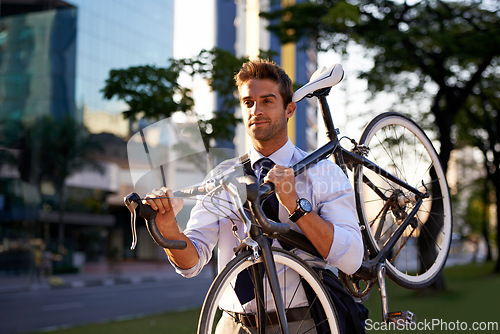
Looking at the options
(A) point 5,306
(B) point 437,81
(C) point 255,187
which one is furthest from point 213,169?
(A) point 5,306

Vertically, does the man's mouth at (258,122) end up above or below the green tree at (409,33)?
below

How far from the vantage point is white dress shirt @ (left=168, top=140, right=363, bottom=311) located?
2.01 meters

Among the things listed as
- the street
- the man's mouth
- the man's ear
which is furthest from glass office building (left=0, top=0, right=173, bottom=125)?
the man's mouth

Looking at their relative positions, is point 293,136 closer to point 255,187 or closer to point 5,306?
point 255,187

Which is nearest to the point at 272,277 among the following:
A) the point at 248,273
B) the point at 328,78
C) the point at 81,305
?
the point at 248,273

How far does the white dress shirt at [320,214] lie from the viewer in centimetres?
201

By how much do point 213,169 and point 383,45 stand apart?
30.5ft

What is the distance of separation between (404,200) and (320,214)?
0.93 metres

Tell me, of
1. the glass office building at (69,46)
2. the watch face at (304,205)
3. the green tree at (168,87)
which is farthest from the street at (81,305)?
the watch face at (304,205)

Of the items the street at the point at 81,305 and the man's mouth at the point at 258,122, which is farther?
the street at the point at 81,305

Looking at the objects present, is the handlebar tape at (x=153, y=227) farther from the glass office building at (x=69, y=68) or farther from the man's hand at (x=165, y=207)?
the glass office building at (x=69, y=68)

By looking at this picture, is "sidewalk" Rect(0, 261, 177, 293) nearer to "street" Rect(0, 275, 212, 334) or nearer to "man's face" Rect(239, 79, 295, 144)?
"street" Rect(0, 275, 212, 334)

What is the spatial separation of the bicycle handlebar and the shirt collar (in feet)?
1.14

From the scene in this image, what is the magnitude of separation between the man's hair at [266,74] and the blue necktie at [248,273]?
0.79 ft
